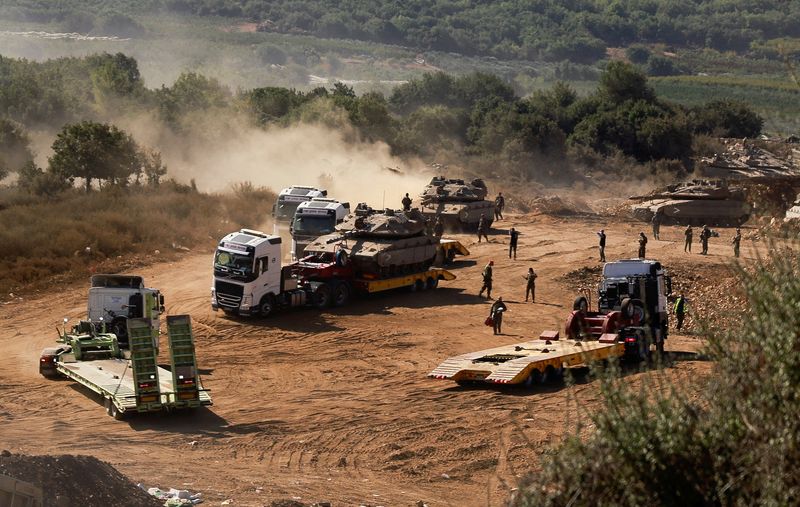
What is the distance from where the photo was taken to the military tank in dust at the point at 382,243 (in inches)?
1362

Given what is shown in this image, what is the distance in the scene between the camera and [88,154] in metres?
51.4

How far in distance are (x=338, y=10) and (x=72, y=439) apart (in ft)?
558

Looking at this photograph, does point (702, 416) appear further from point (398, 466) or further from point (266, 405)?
point (266, 405)

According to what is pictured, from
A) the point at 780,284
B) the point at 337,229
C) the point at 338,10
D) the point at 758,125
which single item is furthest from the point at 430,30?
the point at 780,284

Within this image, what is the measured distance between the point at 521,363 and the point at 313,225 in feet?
50.5

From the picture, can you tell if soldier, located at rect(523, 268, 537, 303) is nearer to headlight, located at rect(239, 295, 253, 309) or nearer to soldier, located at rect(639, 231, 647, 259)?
soldier, located at rect(639, 231, 647, 259)

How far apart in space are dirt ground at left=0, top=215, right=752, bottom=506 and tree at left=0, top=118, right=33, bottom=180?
86.6 feet

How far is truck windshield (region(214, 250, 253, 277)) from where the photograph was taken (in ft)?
102

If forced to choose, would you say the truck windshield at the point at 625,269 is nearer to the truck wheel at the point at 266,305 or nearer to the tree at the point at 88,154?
the truck wheel at the point at 266,305

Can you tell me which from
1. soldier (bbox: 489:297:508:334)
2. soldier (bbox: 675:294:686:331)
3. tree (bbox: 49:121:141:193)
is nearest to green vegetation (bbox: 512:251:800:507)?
soldier (bbox: 489:297:508:334)

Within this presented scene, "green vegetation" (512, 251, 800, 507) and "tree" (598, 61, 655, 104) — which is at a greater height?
"tree" (598, 61, 655, 104)

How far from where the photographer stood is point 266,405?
23547mm

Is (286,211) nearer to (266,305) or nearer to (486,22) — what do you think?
(266,305)

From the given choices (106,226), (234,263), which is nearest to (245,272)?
(234,263)
